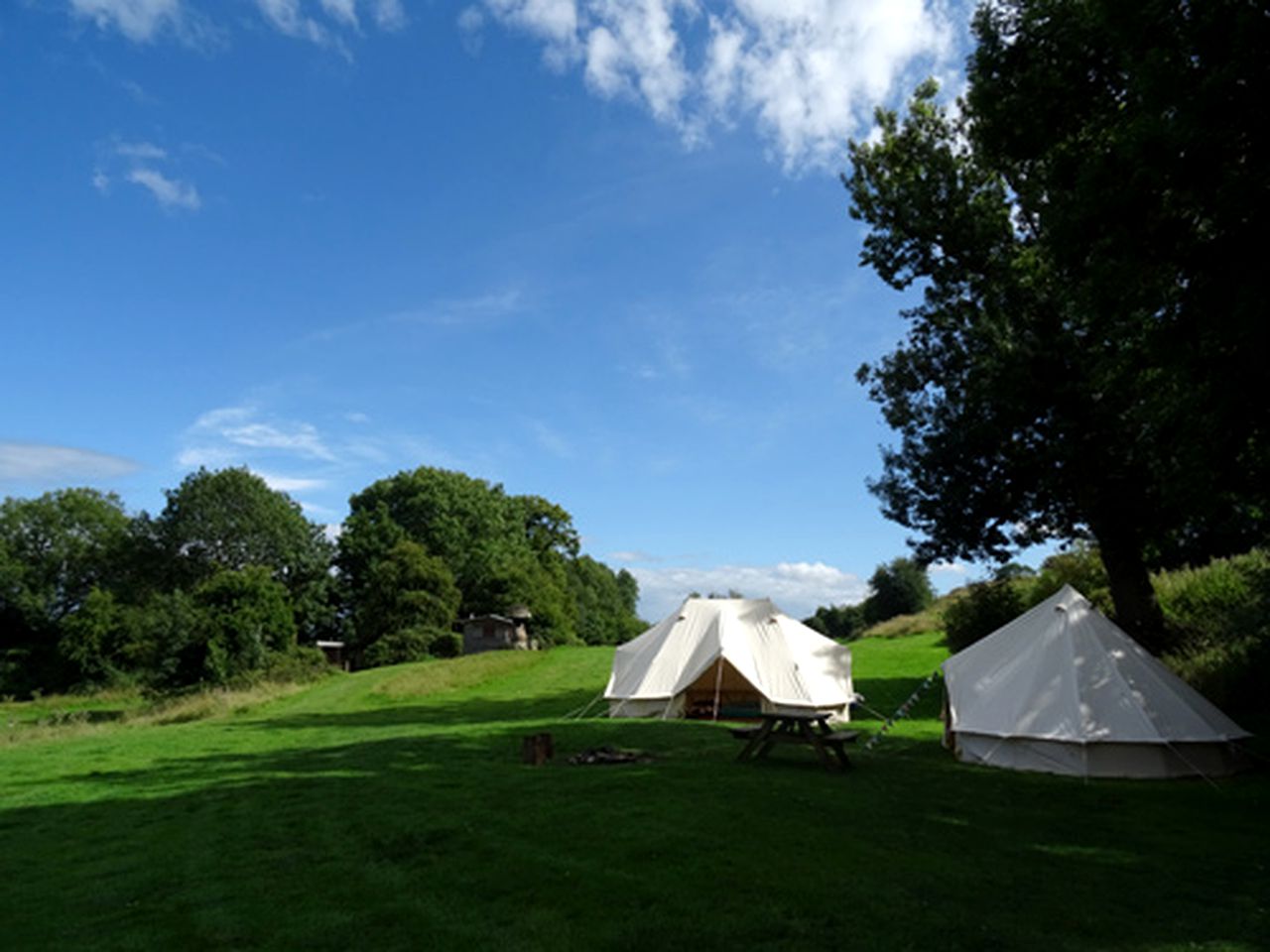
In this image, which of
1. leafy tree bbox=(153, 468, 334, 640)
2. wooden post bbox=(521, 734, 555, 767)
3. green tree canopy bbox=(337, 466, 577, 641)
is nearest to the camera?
wooden post bbox=(521, 734, 555, 767)

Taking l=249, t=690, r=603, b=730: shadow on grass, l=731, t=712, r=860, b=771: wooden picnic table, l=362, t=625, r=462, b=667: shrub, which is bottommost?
l=731, t=712, r=860, b=771: wooden picnic table

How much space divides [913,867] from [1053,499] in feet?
48.0

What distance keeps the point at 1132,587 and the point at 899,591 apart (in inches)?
1813

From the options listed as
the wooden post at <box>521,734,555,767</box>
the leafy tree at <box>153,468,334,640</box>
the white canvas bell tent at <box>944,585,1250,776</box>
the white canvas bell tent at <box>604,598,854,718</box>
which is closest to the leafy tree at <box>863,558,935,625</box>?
the leafy tree at <box>153,468,334,640</box>

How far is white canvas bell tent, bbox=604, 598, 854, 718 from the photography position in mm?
18438

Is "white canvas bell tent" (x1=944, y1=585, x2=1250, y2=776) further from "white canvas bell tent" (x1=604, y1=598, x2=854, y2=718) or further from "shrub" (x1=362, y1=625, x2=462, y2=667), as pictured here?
"shrub" (x1=362, y1=625, x2=462, y2=667)

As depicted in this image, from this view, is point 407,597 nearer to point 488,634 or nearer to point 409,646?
point 409,646

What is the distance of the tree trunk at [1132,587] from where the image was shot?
16.8 metres

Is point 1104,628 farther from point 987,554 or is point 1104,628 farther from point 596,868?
point 596,868

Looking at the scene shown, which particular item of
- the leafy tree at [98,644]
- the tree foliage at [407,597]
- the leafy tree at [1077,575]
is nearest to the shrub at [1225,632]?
the leafy tree at [1077,575]

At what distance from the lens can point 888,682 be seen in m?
25.7

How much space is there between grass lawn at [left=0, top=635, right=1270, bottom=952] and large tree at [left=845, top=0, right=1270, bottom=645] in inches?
176

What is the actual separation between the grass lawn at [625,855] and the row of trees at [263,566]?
37.8 m

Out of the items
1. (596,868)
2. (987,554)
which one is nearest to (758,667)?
(987,554)
